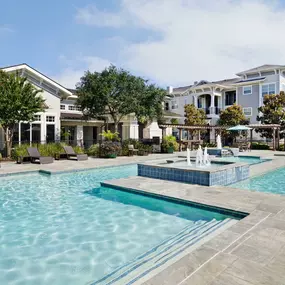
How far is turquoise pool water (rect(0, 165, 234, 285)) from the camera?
3.95 metres

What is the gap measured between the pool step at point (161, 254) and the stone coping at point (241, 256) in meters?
0.26

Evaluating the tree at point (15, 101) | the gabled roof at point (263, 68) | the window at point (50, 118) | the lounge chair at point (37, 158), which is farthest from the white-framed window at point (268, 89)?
the lounge chair at point (37, 158)

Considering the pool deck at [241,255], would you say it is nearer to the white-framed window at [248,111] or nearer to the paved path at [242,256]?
the paved path at [242,256]

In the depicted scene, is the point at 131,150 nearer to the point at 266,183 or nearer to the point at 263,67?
the point at 266,183

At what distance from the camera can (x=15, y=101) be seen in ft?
50.1

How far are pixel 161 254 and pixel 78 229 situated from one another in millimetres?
2123

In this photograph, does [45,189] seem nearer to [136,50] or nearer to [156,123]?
[136,50]

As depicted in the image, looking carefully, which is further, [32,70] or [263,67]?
[263,67]

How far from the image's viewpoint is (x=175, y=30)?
14.6 meters

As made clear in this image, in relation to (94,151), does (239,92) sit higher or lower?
higher

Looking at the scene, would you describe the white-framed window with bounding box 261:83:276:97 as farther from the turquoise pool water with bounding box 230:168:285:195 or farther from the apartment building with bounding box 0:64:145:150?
the turquoise pool water with bounding box 230:168:285:195

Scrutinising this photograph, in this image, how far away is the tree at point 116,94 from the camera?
20.1 meters

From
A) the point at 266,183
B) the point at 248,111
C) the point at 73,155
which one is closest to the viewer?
the point at 266,183

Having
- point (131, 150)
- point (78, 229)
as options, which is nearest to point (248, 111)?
point (131, 150)
